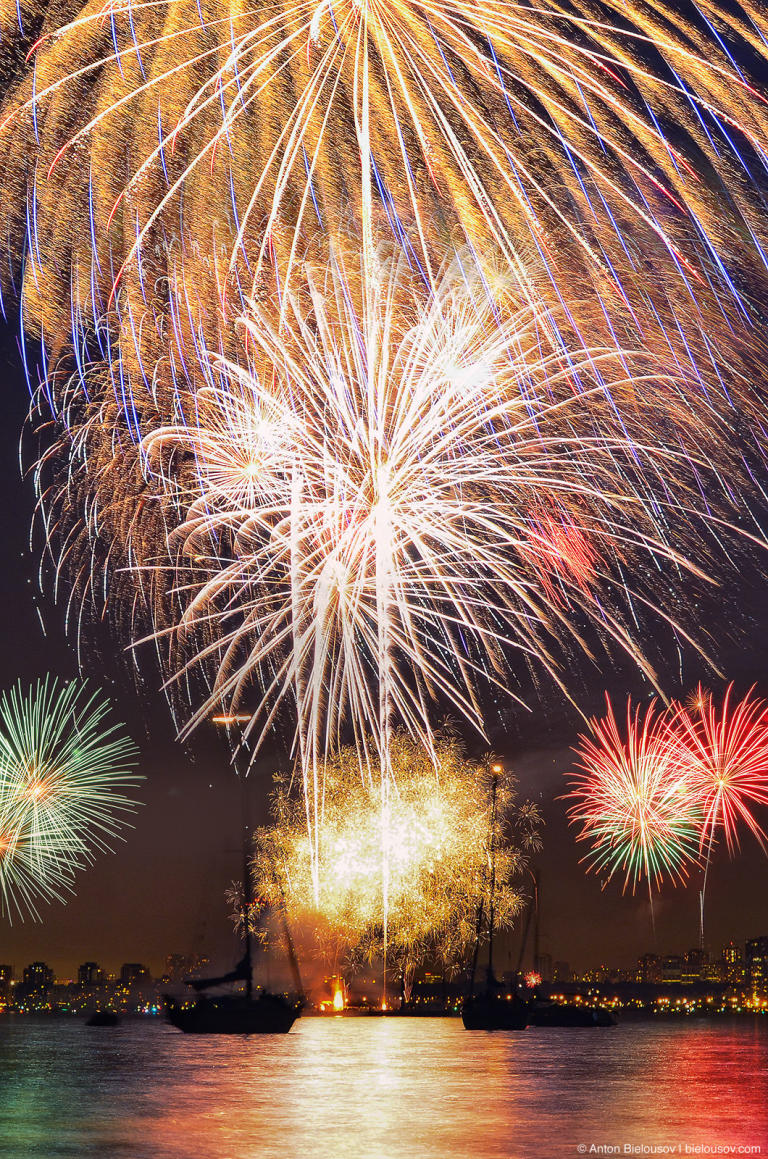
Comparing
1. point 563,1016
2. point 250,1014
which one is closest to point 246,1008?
point 250,1014

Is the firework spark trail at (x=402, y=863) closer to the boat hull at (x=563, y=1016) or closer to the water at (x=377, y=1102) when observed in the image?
the water at (x=377, y=1102)

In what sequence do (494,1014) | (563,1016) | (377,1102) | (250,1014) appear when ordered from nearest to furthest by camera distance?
(377,1102) → (250,1014) → (494,1014) → (563,1016)

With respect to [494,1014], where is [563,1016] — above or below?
below

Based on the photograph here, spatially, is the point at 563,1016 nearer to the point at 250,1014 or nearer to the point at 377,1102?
the point at 250,1014

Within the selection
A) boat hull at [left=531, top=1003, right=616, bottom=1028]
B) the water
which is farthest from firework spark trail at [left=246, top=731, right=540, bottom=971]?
boat hull at [left=531, top=1003, right=616, bottom=1028]

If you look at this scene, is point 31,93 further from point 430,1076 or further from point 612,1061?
point 612,1061

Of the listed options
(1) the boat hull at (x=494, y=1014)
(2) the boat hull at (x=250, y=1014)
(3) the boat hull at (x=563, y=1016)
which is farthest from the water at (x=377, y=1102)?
(3) the boat hull at (x=563, y=1016)

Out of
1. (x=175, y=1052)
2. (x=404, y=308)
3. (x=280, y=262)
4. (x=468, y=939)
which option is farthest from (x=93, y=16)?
(x=175, y=1052)
